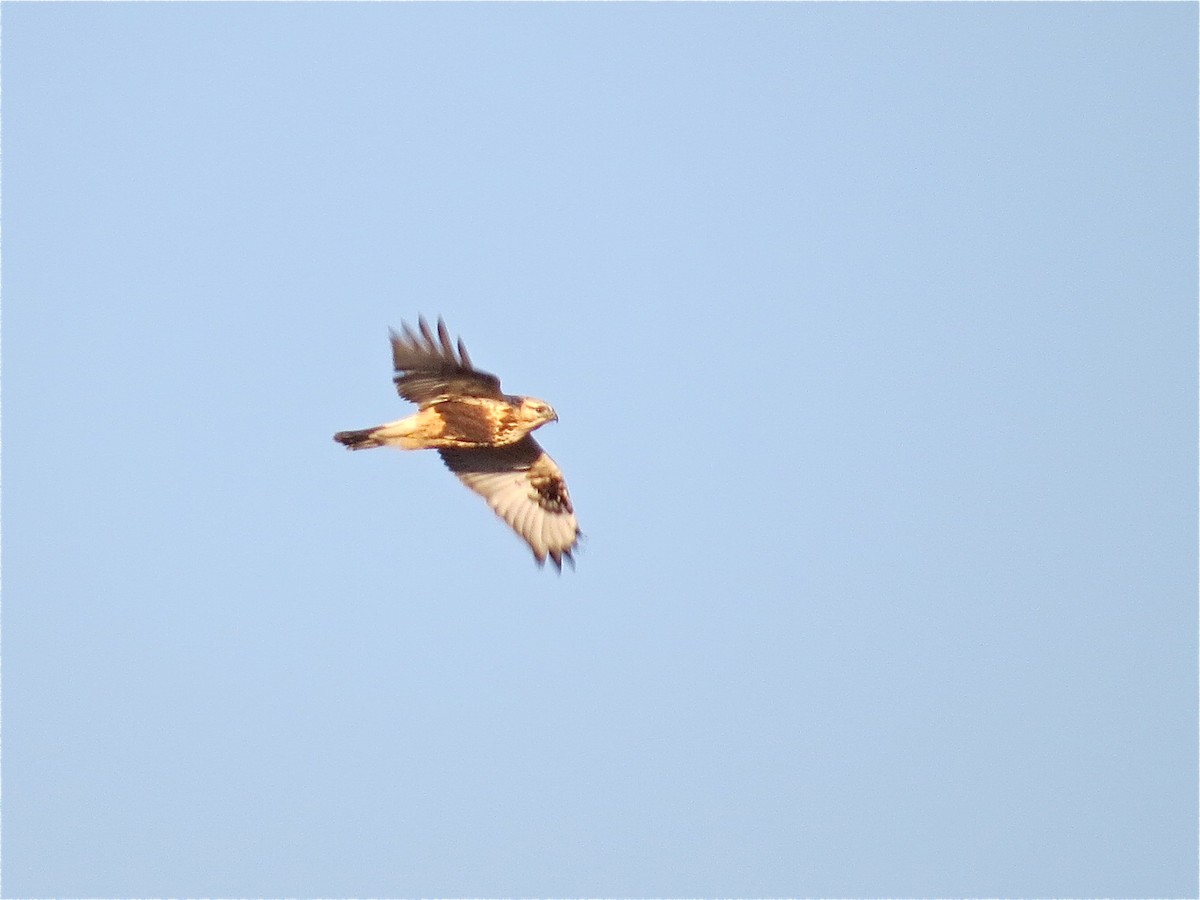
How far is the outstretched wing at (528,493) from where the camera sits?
1681 cm

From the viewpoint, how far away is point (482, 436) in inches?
613

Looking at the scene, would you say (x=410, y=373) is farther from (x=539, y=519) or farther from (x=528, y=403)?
(x=539, y=519)

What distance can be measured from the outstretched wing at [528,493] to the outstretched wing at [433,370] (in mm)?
1617

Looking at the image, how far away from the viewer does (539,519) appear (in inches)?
667

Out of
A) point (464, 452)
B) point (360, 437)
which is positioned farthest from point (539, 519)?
point (360, 437)

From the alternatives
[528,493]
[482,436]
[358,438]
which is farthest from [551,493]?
[358,438]

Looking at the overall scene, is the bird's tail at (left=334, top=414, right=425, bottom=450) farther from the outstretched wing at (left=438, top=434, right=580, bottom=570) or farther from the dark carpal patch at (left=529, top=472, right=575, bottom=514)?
the dark carpal patch at (left=529, top=472, right=575, bottom=514)

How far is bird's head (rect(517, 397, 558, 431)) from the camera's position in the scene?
15484 mm

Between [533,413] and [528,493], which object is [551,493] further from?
[533,413]

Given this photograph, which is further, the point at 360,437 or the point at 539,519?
the point at 539,519

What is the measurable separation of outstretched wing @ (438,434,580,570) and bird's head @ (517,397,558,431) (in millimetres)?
1227

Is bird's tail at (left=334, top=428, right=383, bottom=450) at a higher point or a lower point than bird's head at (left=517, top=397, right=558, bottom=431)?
lower

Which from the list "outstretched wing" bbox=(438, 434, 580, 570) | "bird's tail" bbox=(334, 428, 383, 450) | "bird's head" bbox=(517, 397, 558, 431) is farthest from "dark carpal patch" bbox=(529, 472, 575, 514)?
"bird's tail" bbox=(334, 428, 383, 450)

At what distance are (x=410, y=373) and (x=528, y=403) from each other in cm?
108
